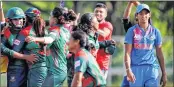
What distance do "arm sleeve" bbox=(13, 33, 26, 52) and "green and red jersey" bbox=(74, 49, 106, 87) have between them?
6.89ft

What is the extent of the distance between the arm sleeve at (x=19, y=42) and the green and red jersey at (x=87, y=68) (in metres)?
2.10

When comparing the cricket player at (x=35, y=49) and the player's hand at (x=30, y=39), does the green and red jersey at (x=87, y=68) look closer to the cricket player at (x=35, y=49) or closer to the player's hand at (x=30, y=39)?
the player's hand at (x=30, y=39)

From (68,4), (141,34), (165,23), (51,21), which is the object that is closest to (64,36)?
(51,21)

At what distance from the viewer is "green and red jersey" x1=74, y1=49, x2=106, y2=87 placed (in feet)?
29.1

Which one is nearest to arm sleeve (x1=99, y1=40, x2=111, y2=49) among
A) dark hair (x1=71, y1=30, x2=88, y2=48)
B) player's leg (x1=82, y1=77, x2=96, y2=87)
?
player's leg (x1=82, y1=77, x2=96, y2=87)

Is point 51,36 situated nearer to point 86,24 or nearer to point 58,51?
point 58,51

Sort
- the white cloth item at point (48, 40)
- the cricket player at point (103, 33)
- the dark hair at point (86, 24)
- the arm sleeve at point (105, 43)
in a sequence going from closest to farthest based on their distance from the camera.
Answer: the dark hair at point (86, 24) → the white cloth item at point (48, 40) → the arm sleeve at point (105, 43) → the cricket player at point (103, 33)

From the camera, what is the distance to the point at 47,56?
1110 cm

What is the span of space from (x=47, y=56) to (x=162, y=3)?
20.2 metres

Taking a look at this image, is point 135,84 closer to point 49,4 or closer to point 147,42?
point 147,42

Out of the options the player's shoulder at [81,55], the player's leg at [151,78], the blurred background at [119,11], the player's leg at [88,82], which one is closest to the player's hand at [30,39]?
the player's leg at [88,82]

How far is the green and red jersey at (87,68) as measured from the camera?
350 inches

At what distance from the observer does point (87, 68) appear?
8969 mm

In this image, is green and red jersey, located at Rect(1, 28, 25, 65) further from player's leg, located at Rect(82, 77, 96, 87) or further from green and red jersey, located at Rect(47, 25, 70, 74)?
player's leg, located at Rect(82, 77, 96, 87)
